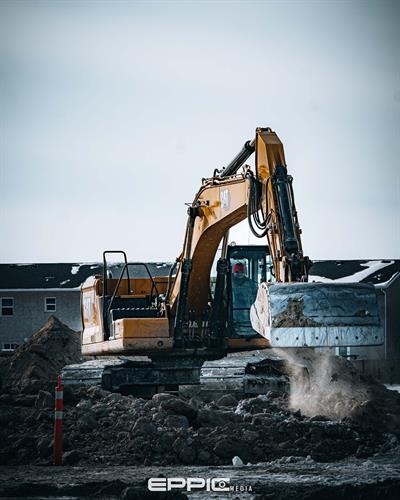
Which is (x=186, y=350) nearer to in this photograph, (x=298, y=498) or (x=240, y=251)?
(x=240, y=251)

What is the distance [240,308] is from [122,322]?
229 centimetres

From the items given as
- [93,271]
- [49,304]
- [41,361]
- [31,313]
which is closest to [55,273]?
[93,271]

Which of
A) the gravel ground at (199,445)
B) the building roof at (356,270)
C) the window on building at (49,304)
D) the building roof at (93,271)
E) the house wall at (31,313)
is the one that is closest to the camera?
the gravel ground at (199,445)

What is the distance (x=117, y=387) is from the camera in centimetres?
2488

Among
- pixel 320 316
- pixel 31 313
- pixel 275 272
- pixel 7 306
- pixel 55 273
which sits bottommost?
pixel 31 313

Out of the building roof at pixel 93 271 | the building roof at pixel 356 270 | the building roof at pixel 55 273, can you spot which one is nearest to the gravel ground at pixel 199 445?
the building roof at pixel 356 270

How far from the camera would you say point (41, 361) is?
1316 inches

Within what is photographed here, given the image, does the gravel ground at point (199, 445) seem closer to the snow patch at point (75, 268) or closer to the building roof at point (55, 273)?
the building roof at point (55, 273)

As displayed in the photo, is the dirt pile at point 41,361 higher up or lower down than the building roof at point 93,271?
lower down

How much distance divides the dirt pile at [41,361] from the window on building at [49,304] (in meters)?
13.2

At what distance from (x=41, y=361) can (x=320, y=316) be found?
57.6 ft

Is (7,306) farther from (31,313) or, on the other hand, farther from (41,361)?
(41,361)

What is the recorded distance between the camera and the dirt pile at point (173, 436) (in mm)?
17047

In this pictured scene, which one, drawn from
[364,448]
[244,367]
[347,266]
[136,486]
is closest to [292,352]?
[244,367]
